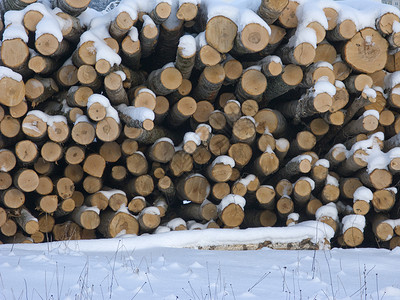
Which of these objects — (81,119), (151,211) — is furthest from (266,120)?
(81,119)

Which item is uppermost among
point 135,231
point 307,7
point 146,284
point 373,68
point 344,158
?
point 307,7

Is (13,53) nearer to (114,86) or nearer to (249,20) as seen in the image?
(114,86)

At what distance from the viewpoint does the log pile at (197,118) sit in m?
4.91

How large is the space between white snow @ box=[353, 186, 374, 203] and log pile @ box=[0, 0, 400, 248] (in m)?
0.01

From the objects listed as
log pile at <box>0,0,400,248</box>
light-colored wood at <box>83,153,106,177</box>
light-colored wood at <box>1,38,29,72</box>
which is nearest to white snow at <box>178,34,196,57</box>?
log pile at <box>0,0,400,248</box>

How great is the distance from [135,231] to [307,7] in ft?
9.66

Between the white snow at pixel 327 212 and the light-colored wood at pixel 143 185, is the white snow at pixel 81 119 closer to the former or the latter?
the light-colored wood at pixel 143 185

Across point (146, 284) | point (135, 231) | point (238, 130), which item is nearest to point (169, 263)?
point (146, 284)

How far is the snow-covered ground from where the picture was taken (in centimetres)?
293

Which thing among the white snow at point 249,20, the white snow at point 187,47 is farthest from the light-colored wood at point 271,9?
the white snow at point 187,47

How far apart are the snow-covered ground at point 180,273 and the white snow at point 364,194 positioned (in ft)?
2.84

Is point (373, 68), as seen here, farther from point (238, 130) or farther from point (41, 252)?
point (41, 252)

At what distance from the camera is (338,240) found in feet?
17.9

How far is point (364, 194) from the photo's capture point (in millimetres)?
5258
